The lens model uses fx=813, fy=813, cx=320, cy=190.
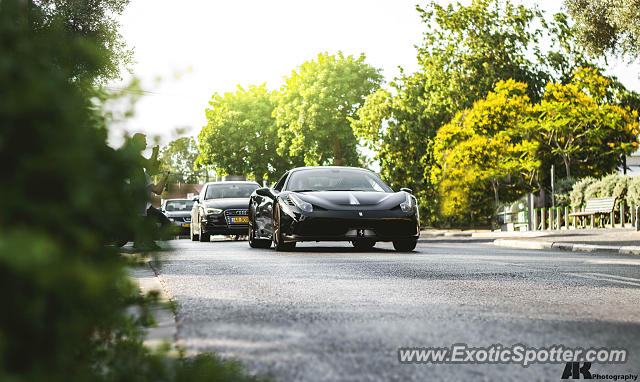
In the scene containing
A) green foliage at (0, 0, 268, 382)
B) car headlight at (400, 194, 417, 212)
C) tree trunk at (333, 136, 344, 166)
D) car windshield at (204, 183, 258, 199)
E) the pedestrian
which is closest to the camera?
green foliage at (0, 0, 268, 382)

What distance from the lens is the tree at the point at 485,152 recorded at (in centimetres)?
3528

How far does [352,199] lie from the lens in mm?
13391

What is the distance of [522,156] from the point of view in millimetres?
35406

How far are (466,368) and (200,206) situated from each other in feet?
58.2

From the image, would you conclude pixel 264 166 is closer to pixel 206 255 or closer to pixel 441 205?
pixel 441 205

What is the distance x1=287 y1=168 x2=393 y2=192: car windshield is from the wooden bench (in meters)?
15.2

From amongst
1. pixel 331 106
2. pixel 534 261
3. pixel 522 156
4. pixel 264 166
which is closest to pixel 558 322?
pixel 534 261

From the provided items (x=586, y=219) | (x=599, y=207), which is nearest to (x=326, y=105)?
(x=586, y=219)

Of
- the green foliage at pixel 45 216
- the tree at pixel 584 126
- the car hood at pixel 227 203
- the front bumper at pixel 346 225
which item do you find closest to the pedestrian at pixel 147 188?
the green foliage at pixel 45 216

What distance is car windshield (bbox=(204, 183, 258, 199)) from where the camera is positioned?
2188cm

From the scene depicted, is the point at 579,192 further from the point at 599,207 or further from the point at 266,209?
the point at 266,209

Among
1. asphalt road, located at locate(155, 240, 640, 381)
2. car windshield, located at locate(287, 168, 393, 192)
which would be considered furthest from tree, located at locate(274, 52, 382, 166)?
asphalt road, located at locate(155, 240, 640, 381)

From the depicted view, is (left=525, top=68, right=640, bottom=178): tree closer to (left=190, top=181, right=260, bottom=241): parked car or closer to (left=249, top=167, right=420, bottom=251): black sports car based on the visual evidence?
(left=190, top=181, right=260, bottom=241): parked car

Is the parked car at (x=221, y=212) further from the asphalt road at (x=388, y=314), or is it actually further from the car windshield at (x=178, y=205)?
the asphalt road at (x=388, y=314)
